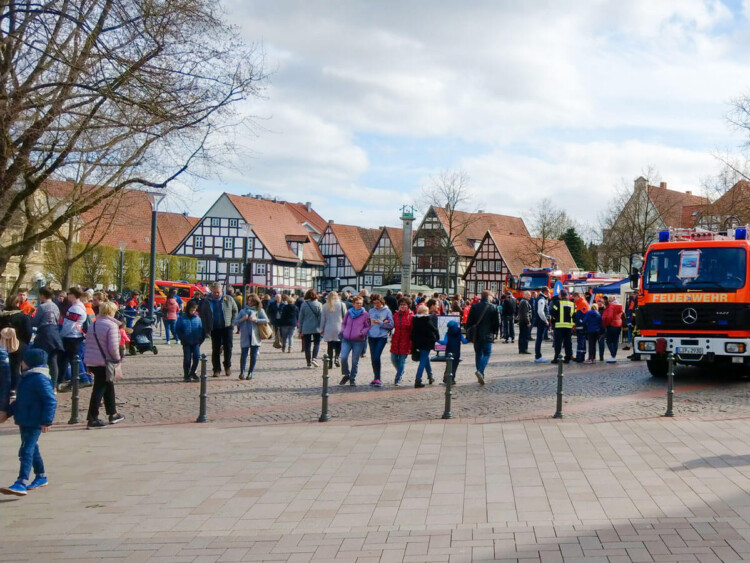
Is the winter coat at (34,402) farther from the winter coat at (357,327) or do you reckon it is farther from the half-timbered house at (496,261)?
the half-timbered house at (496,261)

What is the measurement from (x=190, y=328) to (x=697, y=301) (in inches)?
398

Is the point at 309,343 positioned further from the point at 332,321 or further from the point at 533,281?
the point at 533,281

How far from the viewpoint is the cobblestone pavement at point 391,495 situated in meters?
6.30

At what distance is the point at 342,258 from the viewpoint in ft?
296

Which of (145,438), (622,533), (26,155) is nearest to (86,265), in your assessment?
(26,155)

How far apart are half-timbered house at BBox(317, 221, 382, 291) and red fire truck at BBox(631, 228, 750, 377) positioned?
2826 inches

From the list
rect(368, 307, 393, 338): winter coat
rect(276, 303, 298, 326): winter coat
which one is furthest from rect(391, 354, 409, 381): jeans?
rect(276, 303, 298, 326): winter coat

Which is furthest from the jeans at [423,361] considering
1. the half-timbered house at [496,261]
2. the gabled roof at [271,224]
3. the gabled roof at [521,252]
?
the half-timbered house at [496,261]

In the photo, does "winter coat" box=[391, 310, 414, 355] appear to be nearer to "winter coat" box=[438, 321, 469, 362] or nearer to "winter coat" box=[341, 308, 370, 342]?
"winter coat" box=[341, 308, 370, 342]

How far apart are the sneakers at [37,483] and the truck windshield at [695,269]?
1286 centimetres

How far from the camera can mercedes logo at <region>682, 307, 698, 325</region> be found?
16.5 meters

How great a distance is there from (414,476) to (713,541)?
10.4 ft

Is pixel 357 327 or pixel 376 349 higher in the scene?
pixel 357 327

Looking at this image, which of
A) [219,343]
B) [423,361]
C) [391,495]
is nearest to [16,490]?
[391,495]
